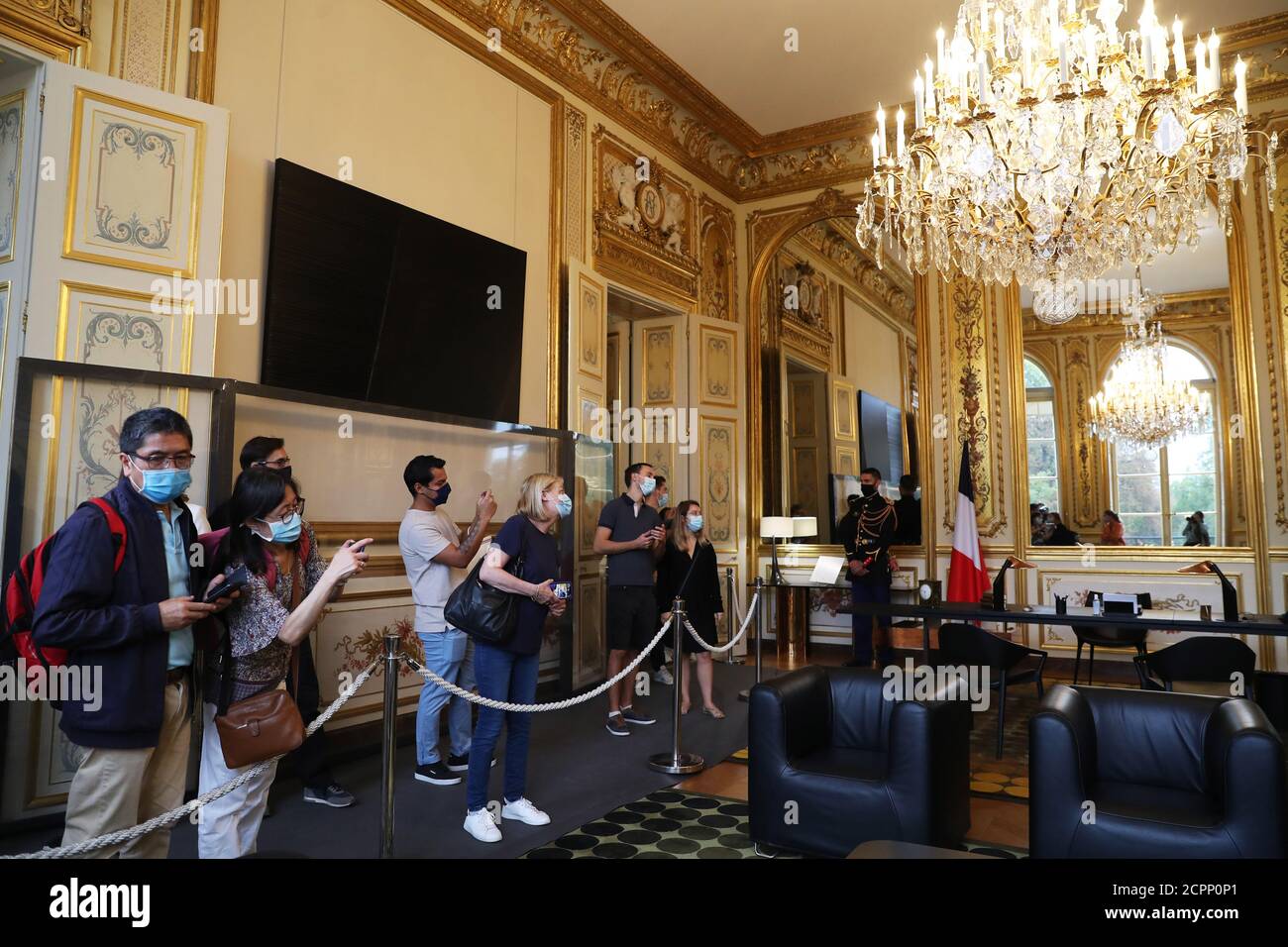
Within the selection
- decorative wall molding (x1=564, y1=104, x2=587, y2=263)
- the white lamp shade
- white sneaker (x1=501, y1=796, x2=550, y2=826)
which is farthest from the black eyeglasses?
the white lamp shade

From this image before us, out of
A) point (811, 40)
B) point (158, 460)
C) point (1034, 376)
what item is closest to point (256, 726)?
point (158, 460)

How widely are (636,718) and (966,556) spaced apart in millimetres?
3441

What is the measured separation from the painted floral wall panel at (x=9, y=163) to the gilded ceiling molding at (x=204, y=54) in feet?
2.54

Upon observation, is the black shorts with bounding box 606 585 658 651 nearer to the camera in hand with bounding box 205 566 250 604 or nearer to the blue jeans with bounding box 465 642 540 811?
the blue jeans with bounding box 465 642 540 811

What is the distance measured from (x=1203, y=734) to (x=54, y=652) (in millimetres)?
3729

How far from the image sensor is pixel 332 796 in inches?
149

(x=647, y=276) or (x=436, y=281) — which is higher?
(x=647, y=276)

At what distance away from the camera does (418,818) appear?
11.8 feet

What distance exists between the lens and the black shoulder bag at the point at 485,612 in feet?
11.0

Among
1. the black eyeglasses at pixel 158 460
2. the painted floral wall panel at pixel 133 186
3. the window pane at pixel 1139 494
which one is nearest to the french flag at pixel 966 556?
the window pane at pixel 1139 494

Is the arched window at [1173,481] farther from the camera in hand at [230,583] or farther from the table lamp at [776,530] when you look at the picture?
the camera in hand at [230,583]

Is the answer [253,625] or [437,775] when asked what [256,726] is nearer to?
[253,625]

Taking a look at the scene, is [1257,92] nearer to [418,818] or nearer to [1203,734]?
[1203,734]

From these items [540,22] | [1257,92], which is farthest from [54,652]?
[1257,92]
